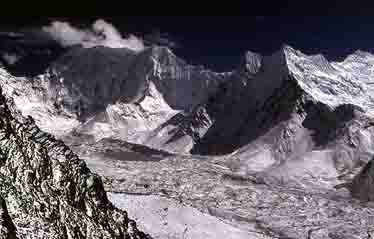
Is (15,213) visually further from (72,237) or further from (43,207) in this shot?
(72,237)

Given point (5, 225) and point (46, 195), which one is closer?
point (5, 225)

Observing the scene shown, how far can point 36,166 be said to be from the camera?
5912cm

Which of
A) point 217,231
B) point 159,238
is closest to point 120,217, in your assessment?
point 159,238

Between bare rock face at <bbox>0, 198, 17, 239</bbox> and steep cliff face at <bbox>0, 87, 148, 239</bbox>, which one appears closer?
bare rock face at <bbox>0, 198, 17, 239</bbox>

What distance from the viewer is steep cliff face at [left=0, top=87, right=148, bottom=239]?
51.9 meters

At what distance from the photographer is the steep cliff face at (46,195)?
51875 millimetres

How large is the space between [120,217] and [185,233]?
12154cm

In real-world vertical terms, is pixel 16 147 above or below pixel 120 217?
above

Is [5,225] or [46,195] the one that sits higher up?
[46,195]

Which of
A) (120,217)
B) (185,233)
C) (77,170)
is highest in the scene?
(77,170)

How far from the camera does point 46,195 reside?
56.9m

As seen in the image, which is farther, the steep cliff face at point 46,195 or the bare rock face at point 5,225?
the steep cliff face at point 46,195

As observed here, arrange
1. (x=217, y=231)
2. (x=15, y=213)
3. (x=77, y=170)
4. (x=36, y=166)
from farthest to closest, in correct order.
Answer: (x=217, y=231)
(x=77, y=170)
(x=36, y=166)
(x=15, y=213)

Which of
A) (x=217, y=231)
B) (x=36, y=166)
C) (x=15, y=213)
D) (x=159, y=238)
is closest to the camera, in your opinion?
(x=15, y=213)
